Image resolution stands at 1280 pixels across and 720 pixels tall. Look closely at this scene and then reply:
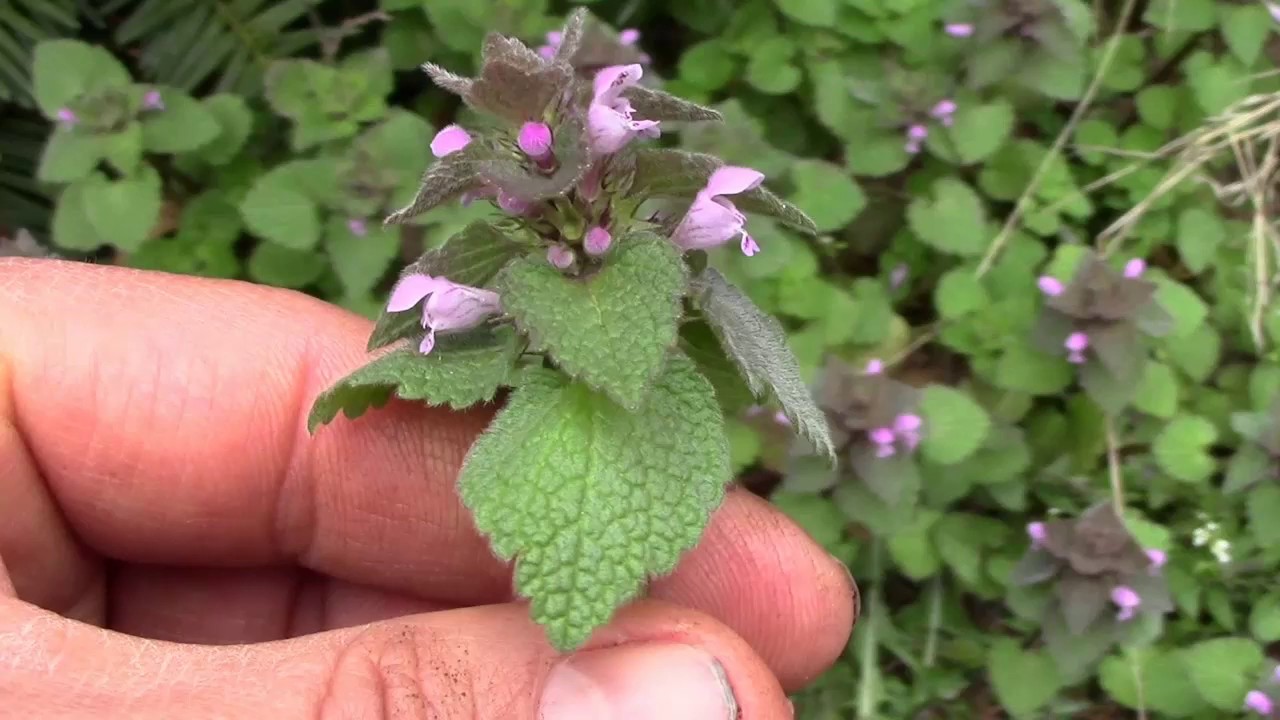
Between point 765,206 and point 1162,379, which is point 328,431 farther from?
point 1162,379

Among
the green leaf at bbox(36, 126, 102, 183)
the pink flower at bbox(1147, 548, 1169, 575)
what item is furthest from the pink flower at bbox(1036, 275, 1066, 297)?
the green leaf at bbox(36, 126, 102, 183)

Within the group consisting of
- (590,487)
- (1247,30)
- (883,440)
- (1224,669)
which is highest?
(1247,30)

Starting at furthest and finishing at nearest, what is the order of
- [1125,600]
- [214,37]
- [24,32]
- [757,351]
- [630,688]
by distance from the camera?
[214,37] < [24,32] < [1125,600] < [630,688] < [757,351]

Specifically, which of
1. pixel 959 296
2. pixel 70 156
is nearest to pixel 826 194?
pixel 959 296

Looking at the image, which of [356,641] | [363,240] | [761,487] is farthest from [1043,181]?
[356,641]

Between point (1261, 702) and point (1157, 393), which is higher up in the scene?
point (1157, 393)

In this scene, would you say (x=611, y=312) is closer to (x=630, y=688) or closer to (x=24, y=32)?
(x=630, y=688)

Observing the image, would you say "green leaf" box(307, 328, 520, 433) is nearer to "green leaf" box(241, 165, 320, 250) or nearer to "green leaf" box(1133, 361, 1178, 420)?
"green leaf" box(241, 165, 320, 250)
